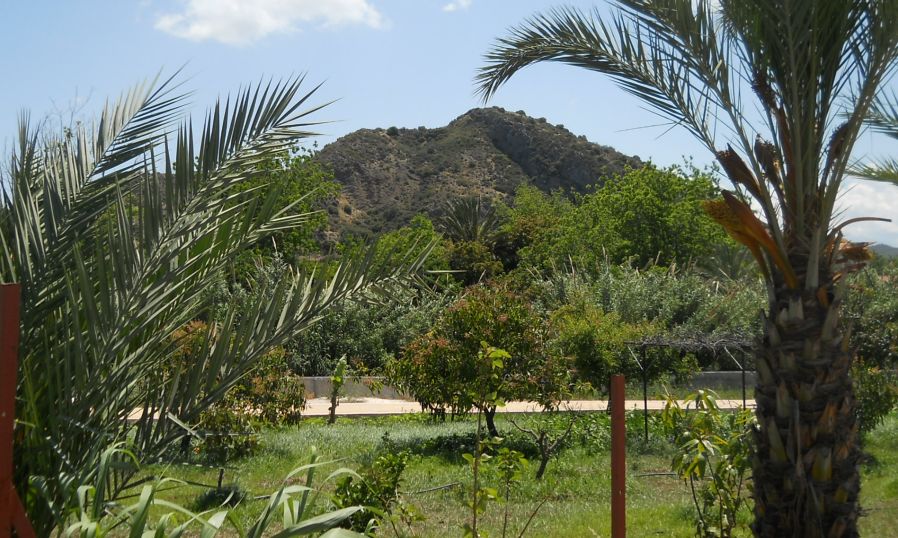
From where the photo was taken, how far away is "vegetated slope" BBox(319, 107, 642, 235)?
64500 mm

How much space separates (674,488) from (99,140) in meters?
7.10

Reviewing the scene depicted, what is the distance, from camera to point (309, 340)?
21109mm

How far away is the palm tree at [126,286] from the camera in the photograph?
10.2 feet

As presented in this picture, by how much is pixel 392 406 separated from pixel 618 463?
16.0 m

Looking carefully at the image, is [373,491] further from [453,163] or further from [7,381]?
[453,163]

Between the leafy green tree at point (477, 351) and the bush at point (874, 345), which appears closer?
the bush at point (874, 345)

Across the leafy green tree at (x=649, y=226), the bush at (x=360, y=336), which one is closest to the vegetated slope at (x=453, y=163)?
the leafy green tree at (x=649, y=226)

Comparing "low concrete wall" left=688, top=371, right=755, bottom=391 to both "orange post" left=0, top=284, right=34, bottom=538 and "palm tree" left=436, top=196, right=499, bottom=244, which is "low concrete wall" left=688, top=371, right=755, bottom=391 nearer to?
"orange post" left=0, top=284, right=34, bottom=538

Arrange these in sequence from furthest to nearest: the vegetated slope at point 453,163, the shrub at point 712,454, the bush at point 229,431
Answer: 1. the vegetated slope at point 453,163
2. the bush at point 229,431
3. the shrub at point 712,454

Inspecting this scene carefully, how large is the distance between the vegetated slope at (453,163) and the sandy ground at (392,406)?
4120 centimetres

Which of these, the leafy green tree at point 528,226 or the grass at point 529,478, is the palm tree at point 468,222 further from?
the grass at point 529,478

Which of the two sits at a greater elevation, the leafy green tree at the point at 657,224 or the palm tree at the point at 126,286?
the leafy green tree at the point at 657,224

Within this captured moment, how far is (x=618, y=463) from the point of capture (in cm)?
342

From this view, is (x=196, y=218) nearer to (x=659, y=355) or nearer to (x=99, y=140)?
(x=99, y=140)
